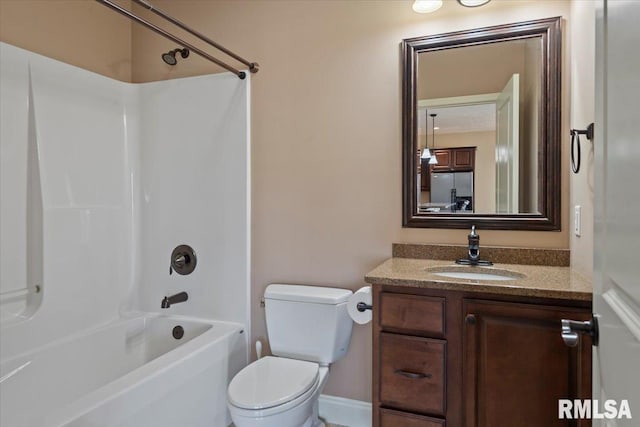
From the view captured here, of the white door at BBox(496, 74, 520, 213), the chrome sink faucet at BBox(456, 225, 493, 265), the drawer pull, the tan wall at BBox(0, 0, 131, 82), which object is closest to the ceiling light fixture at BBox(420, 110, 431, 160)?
the white door at BBox(496, 74, 520, 213)

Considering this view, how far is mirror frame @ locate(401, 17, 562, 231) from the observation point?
5.78ft

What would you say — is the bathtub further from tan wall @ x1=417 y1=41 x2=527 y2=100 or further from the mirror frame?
tan wall @ x1=417 y1=41 x2=527 y2=100

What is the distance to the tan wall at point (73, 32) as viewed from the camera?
2010 mm

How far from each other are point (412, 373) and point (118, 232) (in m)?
2.04

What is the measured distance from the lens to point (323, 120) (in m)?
2.18

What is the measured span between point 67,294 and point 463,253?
2.20m

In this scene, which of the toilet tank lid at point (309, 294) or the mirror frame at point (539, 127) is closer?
the mirror frame at point (539, 127)

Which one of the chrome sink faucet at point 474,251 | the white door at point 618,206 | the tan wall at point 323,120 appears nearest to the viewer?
the white door at point 618,206

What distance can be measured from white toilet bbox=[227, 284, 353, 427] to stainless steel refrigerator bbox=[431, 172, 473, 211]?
2.35ft

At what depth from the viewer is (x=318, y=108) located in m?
2.19

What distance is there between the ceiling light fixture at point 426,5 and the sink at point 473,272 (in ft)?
4.30

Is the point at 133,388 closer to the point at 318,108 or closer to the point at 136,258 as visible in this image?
the point at 136,258

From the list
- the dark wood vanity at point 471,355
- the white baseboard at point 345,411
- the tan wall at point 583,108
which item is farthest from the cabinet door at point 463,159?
the white baseboard at point 345,411

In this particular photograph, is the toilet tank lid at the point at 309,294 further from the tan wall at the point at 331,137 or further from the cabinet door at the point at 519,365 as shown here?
the cabinet door at the point at 519,365
